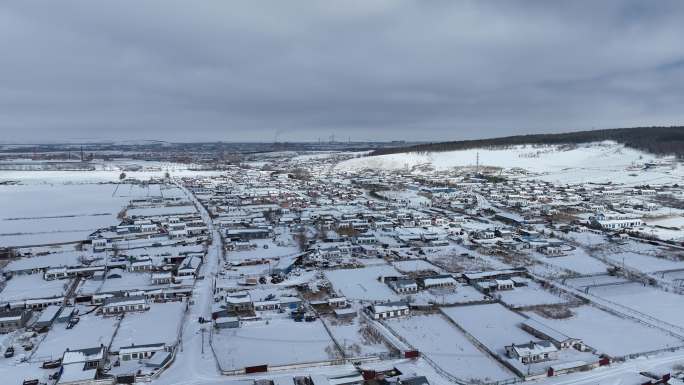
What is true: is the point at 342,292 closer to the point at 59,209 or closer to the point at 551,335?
the point at 551,335

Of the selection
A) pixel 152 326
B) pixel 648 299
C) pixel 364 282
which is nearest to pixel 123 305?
pixel 152 326

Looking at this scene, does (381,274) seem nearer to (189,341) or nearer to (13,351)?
(189,341)

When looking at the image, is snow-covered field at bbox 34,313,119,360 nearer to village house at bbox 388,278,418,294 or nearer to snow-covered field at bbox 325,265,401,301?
snow-covered field at bbox 325,265,401,301

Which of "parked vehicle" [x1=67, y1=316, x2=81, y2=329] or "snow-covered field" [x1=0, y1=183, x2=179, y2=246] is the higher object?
"snow-covered field" [x1=0, y1=183, x2=179, y2=246]

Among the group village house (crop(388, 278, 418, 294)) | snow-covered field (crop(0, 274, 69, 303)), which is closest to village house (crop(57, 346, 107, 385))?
snow-covered field (crop(0, 274, 69, 303))

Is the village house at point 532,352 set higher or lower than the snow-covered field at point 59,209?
lower

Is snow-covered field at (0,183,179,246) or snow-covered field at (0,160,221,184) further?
snow-covered field at (0,160,221,184)

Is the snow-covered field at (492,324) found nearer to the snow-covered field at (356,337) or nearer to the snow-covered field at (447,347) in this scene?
the snow-covered field at (447,347)

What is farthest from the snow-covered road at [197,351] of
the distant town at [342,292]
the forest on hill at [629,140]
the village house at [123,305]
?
the forest on hill at [629,140]
